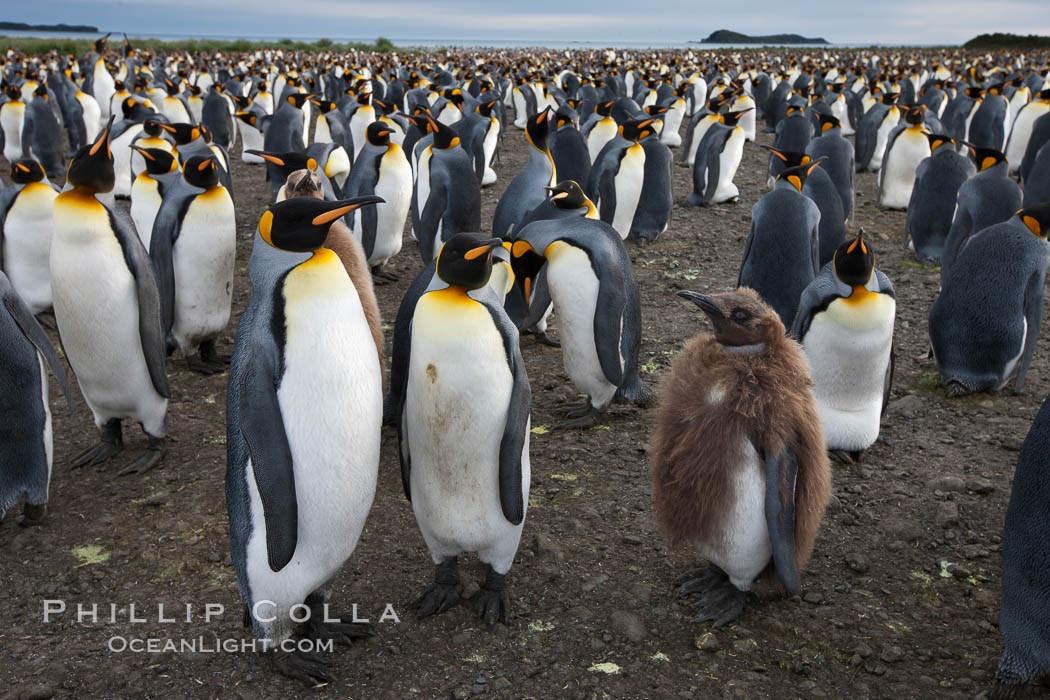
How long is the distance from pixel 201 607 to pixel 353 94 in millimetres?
14031

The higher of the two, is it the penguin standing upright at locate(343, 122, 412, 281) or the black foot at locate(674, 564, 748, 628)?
→ the penguin standing upright at locate(343, 122, 412, 281)

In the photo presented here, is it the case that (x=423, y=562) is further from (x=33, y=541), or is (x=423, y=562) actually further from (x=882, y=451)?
(x=882, y=451)

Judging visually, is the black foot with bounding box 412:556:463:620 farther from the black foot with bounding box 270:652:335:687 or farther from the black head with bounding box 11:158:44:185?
the black head with bounding box 11:158:44:185

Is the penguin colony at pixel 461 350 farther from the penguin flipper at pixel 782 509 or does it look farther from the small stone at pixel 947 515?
the small stone at pixel 947 515

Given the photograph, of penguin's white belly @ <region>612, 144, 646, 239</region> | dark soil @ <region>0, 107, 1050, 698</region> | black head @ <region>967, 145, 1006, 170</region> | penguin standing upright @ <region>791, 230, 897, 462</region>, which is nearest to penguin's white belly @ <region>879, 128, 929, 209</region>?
black head @ <region>967, 145, 1006, 170</region>

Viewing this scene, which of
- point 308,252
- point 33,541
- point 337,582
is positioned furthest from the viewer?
point 33,541

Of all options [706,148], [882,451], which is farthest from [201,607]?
[706,148]

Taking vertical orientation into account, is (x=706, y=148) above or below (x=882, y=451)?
above

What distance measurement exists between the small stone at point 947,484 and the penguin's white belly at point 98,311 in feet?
12.1

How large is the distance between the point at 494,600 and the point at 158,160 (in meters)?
3.95

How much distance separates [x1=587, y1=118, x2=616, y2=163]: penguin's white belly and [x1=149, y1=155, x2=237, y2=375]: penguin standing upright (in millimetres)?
6733

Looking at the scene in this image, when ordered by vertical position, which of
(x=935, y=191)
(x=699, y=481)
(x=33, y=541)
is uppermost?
(x=935, y=191)

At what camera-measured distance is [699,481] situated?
8.88 feet

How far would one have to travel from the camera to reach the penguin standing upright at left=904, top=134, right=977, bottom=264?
24.0 feet
